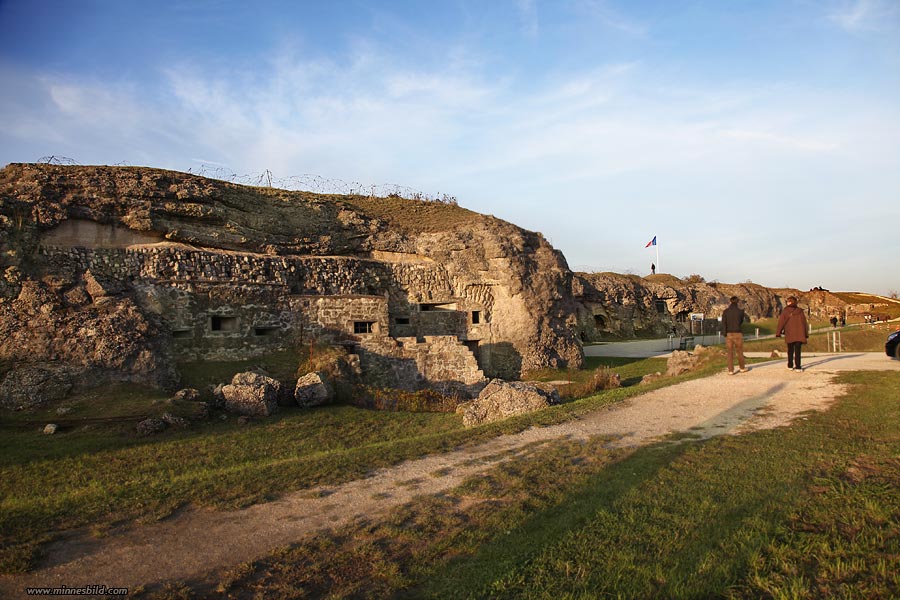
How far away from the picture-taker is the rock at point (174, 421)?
1191 cm

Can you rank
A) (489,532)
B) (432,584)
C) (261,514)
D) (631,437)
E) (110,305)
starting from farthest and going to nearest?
1. (110,305)
2. (631,437)
3. (261,514)
4. (489,532)
5. (432,584)

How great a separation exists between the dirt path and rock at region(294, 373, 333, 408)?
7.11 metres

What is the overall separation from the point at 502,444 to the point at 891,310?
187 ft

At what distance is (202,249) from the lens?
20266 mm

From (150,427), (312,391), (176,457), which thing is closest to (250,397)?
(312,391)

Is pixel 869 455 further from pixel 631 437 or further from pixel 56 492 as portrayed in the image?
pixel 56 492

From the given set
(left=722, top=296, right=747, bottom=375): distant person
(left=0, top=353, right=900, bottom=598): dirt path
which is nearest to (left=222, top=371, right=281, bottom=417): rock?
(left=0, top=353, right=900, bottom=598): dirt path

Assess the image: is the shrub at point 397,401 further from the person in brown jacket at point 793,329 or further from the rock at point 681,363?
the person in brown jacket at point 793,329

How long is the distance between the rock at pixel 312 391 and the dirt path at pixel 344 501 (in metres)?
7.11

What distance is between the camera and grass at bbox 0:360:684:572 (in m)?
6.61

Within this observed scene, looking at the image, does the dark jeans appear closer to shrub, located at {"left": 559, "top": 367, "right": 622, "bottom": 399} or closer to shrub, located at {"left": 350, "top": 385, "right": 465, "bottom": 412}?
shrub, located at {"left": 559, "top": 367, "right": 622, "bottom": 399}

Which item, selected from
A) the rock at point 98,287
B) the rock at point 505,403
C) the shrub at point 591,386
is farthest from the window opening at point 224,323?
the shrub at point 591,386

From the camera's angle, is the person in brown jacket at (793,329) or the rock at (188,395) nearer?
the rock at (188,395)

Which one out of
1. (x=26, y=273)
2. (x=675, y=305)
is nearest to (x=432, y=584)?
(x=26, y=273)
